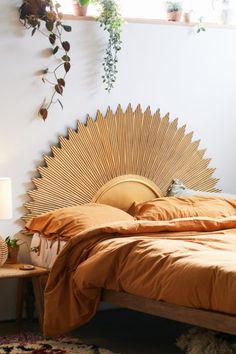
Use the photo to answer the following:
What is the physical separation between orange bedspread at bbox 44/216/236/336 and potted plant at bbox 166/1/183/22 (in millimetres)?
1793

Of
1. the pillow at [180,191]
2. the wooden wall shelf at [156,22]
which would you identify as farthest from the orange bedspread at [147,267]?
the wooden wall shelf at [156,22]

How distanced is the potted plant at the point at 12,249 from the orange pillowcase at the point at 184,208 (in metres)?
0.80

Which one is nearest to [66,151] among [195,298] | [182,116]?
[182,116]

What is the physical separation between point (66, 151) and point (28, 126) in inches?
12.0

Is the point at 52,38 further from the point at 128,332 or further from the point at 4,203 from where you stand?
the point at 128,332

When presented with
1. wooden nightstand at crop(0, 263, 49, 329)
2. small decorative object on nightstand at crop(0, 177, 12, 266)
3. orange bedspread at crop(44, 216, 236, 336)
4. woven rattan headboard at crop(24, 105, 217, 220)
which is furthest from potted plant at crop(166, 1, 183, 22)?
Answer: wooden nightstand at crop(0, 263, 49, 329)

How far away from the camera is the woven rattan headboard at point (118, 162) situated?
5207 mm

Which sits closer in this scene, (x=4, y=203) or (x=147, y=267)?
(x=147, y=267)

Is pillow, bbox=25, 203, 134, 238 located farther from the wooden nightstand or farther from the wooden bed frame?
the wooden bed frame

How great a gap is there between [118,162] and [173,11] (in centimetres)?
125

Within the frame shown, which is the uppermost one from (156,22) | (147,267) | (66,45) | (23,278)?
(156,22)

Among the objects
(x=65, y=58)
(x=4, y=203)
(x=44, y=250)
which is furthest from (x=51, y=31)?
(x=44, y=250)

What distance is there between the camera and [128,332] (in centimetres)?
484

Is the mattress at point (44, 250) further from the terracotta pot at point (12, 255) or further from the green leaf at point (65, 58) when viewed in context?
the green leaf at point (65, 58)
